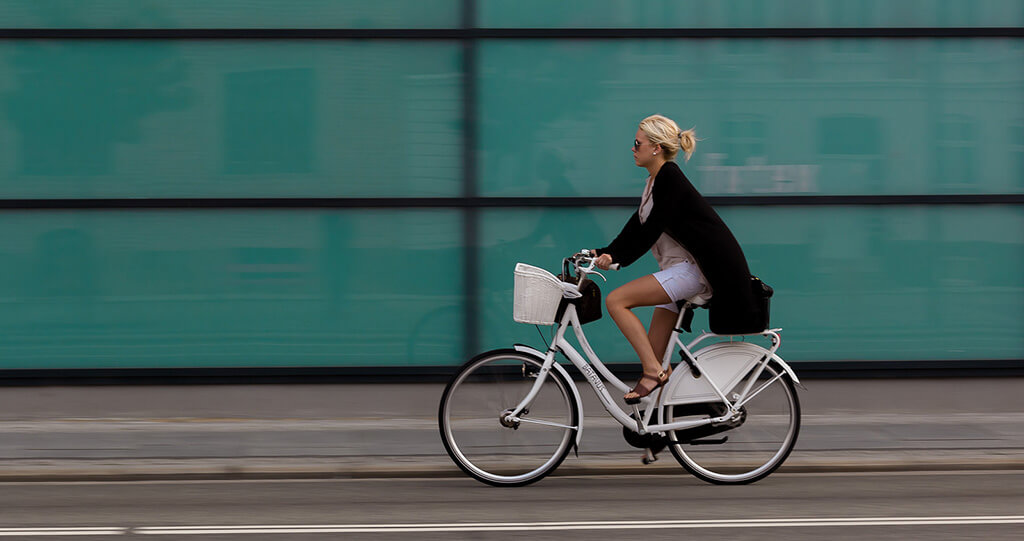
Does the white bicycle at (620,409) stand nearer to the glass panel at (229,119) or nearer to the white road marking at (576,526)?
the white road marking at (576,526)

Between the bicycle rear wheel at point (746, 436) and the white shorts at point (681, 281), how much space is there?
60cm

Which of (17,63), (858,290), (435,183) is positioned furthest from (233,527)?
(858,290)

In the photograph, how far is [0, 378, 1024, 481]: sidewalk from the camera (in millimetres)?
7094

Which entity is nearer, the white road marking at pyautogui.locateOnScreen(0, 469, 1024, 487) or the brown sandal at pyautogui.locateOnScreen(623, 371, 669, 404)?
the brown sandal at pyautogui.locateOnScreen(623, 371, 669, 404)

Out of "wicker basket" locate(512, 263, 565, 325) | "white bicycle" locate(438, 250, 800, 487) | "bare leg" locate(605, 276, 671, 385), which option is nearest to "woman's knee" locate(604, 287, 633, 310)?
"bare leg" locate(605, 276, 671, 385)

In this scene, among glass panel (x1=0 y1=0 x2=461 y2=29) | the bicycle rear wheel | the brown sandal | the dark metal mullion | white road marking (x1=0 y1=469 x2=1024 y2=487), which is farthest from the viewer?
the dark metal mullion

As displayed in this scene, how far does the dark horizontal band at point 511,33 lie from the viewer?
8984 millimetres

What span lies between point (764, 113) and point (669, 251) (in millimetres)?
3108

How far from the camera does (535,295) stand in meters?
6.36

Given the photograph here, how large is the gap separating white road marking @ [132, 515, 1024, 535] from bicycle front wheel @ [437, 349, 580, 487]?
902 mm

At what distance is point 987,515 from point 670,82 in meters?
4.41

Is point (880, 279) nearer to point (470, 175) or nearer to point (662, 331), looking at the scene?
point (470, 175)

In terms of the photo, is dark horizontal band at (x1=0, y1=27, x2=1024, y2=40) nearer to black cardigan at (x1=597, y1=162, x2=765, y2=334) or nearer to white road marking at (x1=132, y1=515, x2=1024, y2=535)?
black cardigan at (x1=597, y1=162, x2=765, y2=334)

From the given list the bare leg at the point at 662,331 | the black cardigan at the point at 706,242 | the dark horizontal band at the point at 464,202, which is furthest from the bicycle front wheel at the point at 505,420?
the dark horizontal band at the point at 464,202
